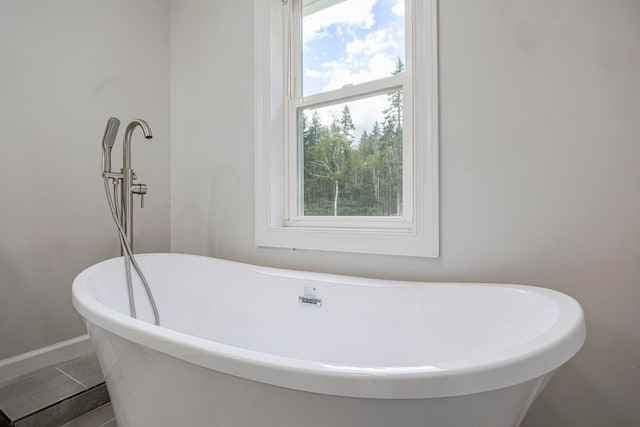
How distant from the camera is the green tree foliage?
4.50ft

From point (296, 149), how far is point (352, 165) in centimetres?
34

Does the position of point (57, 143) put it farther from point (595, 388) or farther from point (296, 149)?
point (595, 388)

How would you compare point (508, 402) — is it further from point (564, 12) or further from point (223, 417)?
point (564, 12)

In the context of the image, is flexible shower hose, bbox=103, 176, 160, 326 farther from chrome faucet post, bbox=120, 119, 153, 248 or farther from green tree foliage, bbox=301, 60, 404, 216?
green tree foliage, bbox=301, 60, 404, 216

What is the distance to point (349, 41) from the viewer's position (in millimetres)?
1521

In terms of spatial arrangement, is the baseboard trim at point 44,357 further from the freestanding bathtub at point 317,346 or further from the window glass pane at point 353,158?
the window glass pane at point 353,158

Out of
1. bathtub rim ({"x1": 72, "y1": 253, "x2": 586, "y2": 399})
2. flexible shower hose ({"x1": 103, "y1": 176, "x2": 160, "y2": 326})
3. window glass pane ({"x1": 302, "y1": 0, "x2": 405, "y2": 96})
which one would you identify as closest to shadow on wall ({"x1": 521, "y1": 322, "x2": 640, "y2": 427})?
bathtub rim ({"x1": 72, "y1": 253, "x2": 586, "y2": 399})

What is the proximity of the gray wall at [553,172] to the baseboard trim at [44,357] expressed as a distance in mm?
1455

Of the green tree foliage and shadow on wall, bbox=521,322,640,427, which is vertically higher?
the green tree foliage

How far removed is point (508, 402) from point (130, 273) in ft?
4.38

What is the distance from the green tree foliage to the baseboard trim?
131 centimetres

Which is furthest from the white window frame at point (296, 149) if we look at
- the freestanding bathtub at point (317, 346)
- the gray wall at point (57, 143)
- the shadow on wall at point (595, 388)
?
the gray wall at point (57, 143)

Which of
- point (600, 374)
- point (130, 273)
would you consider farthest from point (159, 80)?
A: point (600, 374)

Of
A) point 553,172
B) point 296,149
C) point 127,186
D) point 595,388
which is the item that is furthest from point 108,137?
point 595,388
